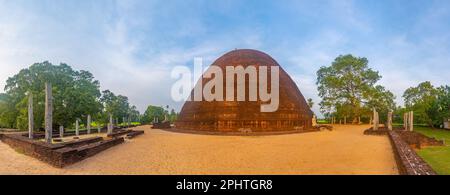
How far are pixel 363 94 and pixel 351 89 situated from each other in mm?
1957

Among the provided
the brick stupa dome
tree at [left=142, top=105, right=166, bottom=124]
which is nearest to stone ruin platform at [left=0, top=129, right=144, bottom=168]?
the brick stupa dome

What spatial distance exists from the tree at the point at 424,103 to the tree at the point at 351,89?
2.91 m

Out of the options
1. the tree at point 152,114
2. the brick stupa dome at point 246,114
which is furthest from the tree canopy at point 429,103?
the tree at point 152,114

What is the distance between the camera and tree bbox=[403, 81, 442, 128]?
30219mm

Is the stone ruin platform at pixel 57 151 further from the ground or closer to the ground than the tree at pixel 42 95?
closer to the ground

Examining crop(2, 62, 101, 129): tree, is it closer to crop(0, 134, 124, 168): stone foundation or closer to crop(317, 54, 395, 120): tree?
crop(0, 134, 124, 168): stone foundation

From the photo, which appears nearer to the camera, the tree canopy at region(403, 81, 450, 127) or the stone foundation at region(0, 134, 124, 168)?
the stone foundation at region(0, 134, 124, 168)

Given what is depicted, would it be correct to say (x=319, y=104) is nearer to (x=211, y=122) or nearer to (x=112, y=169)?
(x=211, y=122)

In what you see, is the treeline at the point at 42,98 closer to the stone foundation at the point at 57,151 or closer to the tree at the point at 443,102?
the stone foundation at the point at 57,151

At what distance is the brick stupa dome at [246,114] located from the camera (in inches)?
859

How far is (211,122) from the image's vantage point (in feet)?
73.1

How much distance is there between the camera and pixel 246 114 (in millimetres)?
22078

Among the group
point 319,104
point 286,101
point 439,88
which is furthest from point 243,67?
point 439,88

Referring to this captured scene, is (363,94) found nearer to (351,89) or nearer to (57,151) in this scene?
(351,89)
